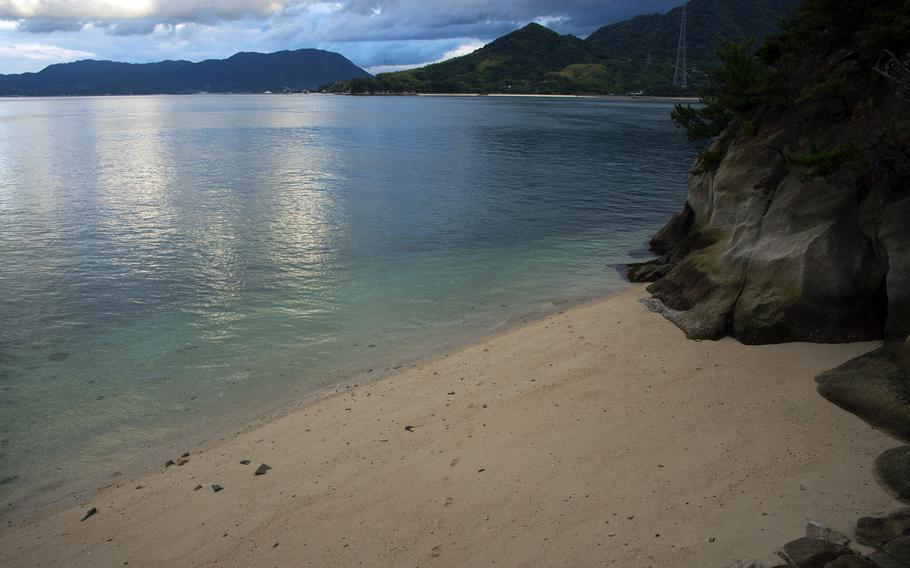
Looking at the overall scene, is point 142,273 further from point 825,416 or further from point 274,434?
point 825,416

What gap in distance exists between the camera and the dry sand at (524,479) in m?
6.73

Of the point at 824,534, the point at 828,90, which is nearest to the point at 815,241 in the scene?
the point at 828,90

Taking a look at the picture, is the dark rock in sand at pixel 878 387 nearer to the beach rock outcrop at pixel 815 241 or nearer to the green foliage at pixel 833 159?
the beach rock outcrop at pixel 815 241

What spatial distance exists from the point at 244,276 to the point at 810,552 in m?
17.4

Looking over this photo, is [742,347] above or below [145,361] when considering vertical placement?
Result: above

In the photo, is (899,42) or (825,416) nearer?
(825,416)

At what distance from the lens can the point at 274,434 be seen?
32.9ft

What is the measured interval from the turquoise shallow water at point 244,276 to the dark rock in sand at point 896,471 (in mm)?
8738

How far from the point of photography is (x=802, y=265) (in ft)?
38.1

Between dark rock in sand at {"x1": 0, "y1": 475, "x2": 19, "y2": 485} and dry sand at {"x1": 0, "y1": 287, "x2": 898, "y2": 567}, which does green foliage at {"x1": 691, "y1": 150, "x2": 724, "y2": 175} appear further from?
dark rock in sand at {"x1": 0, "y1": 475, "x2": 19, "y2": 485}

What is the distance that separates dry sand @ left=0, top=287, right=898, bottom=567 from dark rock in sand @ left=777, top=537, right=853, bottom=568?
11.2 inches

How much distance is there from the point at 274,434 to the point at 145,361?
205 inches

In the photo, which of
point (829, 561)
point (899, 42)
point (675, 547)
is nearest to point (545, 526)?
point (675, 547)

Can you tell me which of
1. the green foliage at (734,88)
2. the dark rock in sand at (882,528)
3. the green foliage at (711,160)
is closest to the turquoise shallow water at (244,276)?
the green foliage at (711,160)
